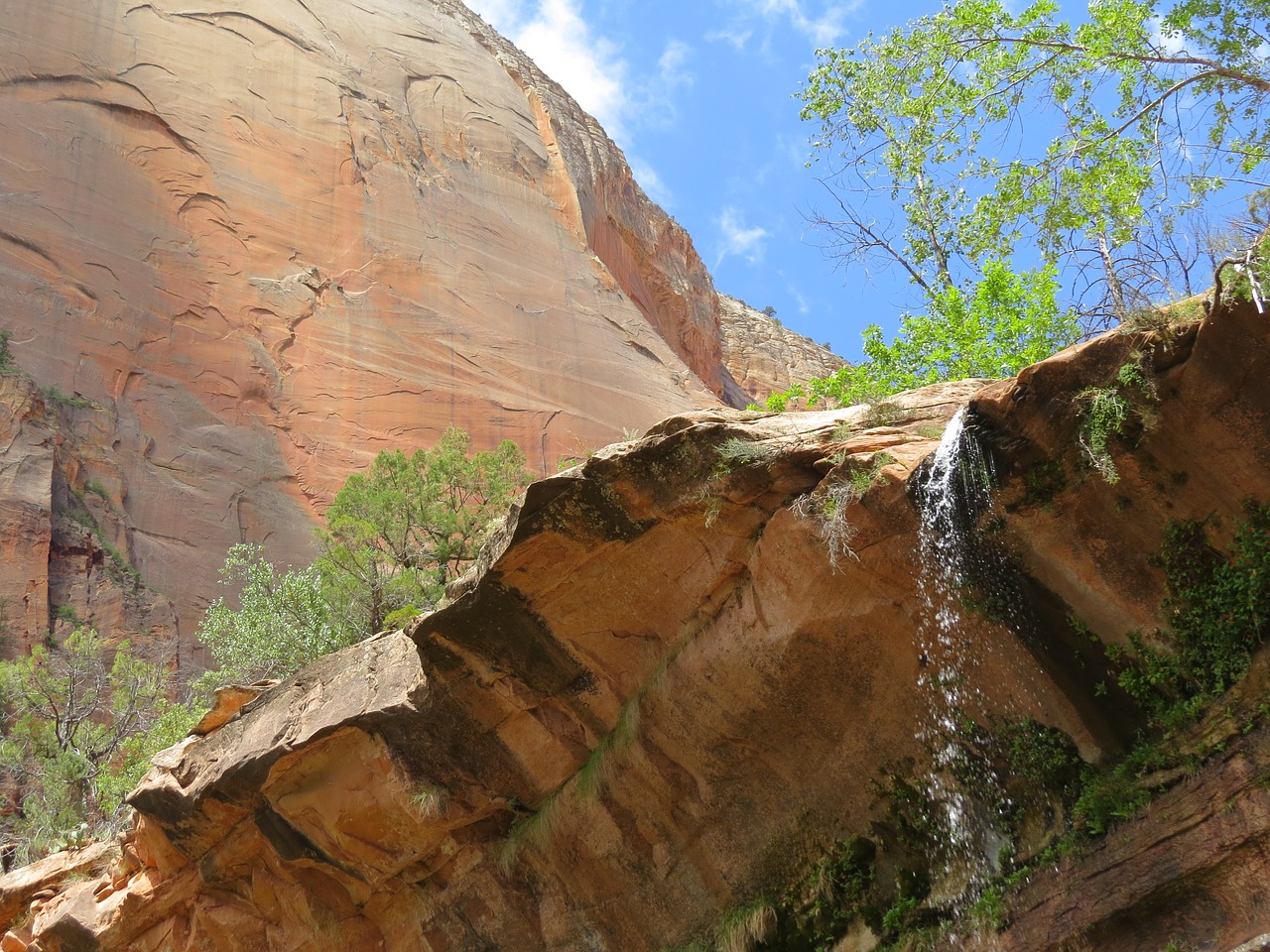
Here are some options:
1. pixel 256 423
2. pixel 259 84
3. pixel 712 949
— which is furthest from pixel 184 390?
pixel 712 949

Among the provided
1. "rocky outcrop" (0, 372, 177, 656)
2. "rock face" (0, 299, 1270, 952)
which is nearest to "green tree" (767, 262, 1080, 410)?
"rock face" (0, 299, 1270, 952)

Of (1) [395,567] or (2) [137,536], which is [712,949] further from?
(2) [137,536]

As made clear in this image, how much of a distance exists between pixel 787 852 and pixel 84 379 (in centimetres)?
2520

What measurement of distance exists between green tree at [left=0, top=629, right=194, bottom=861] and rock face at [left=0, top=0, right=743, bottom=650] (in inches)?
156

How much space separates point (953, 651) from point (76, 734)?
59.2 ft

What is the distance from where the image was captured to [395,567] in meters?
22.3

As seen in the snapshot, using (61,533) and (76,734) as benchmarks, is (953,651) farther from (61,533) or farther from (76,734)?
(61,533)

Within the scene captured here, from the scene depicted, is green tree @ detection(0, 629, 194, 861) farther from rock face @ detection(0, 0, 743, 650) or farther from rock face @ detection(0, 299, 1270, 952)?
rock face @ detection(0, 0, 743, 650)

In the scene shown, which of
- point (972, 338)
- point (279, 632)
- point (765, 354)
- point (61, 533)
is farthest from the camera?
point (765, 354)

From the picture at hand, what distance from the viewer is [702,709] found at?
1188 centimetres

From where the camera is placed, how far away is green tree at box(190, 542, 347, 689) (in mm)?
20656

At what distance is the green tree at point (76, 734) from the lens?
64.2ft

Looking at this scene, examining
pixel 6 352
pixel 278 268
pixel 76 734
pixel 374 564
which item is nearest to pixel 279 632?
pixel 374 564

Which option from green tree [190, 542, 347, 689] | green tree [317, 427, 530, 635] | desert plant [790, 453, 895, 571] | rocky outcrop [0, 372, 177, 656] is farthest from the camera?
rocky outcrop [0, 372, 177, 656]
